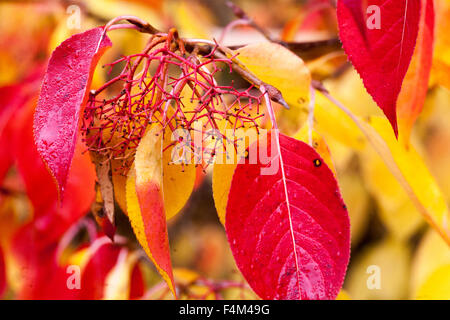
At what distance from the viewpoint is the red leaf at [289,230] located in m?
0.29

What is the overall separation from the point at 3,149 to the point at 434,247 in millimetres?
585

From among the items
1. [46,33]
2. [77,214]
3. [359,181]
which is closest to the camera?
[77,214]

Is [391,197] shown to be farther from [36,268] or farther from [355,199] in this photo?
[36,268]

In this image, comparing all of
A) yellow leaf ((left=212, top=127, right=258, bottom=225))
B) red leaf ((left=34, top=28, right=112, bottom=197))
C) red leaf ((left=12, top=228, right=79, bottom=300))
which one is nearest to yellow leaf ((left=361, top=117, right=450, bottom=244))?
yellow leaf ((left=212, top=127, right=258, bottom=225))

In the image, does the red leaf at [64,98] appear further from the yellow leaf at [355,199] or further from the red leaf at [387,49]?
the yellow leaf at [355,199]

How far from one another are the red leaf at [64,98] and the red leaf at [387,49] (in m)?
0.17

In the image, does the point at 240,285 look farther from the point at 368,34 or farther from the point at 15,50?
the point at 15,50

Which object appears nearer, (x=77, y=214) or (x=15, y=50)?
(x=77, y=214)

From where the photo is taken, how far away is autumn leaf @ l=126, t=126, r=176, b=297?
0.27 m

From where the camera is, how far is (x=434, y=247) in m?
0.62

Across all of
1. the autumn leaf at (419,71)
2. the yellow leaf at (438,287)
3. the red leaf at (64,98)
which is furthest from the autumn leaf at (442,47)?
the red leaf at (64,98)

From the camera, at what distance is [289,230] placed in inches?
11.7

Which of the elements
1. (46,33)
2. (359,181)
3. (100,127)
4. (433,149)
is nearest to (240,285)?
(100,127)

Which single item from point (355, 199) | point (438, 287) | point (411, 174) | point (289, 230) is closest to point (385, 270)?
point (355, 199)
